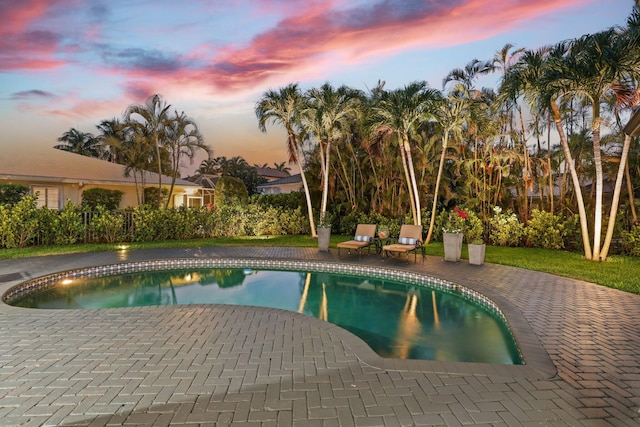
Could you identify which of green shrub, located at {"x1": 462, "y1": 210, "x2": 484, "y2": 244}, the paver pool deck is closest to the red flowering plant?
green shrub, located at {"x1": 462, "y1": 210, "x2": 484, "y2": 244}

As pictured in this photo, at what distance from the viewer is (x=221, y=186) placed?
22.7 m

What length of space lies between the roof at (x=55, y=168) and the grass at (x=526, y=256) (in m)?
6.75

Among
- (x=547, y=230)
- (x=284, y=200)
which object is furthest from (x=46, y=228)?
(x=547, y=230)

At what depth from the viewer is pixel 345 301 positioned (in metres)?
7.60

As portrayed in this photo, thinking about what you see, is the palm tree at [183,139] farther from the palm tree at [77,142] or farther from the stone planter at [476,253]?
the palm tree at [77,142]

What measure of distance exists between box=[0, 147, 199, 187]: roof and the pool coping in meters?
11.3

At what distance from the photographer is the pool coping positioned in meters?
3.55

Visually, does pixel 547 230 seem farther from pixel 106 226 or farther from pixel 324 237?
pixel 106 226

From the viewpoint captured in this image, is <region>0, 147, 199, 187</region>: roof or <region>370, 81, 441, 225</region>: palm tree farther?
<region>0, 147, 199, 187</region>: roof

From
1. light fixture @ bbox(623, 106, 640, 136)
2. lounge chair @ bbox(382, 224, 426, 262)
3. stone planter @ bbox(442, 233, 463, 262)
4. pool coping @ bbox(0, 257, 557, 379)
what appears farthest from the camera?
lounge chair @ bbox(382, 224, 426, 262)

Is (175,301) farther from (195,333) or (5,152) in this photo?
(5,152)

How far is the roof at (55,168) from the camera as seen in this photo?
1710 centimetres

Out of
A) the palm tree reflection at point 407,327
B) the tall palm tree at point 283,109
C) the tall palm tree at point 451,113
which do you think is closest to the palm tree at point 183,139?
the tall palm tree at point 283,109

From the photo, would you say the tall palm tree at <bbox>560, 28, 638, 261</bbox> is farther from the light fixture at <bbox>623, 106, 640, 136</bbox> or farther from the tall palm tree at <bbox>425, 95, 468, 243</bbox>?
the light fixture at <bbox>623, 106, 640, 136</bbox>
